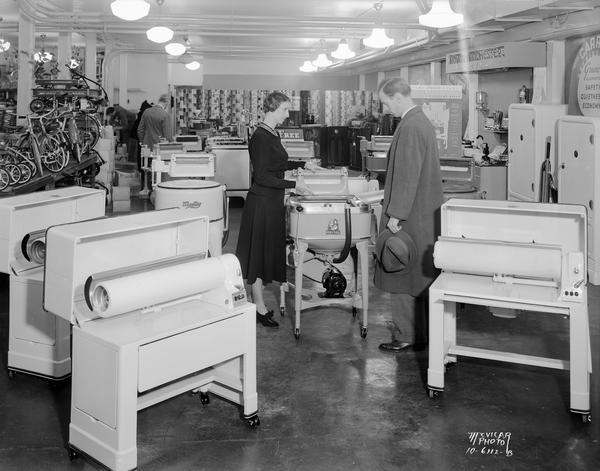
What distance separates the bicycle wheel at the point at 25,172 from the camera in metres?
7.78

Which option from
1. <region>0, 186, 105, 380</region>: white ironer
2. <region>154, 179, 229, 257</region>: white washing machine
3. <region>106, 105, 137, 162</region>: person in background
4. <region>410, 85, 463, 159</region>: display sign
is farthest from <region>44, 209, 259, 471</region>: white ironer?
<region>106, 105, 137, 162</region>: person in background

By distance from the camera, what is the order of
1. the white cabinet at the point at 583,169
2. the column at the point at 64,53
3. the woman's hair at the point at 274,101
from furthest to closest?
the column at the point at 64,53
the white cabinet at the point at 583,169
the woman's hair at the point at 274,101

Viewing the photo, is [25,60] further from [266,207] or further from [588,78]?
[588,78]

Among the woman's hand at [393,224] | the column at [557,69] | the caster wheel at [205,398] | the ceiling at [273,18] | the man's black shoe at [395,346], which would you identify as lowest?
the caster wheel at [205,398]

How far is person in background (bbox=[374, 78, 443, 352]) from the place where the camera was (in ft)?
14.1

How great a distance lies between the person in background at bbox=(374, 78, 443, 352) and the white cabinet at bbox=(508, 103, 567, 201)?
343 cm

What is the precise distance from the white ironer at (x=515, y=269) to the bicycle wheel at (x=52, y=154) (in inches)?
241

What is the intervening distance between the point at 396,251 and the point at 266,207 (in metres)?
1.10

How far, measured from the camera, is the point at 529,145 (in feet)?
25.6

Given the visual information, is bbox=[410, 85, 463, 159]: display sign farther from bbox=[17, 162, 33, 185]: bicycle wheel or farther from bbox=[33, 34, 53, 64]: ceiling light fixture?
bbox=[33, 34, 53, 64]: ceiling light fixture

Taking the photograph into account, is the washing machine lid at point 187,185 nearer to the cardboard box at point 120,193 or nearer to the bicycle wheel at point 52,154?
the bicycle wheel at point 52,154

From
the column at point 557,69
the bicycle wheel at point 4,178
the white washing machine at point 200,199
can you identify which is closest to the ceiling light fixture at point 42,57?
the bicycle wheel at point 4,178

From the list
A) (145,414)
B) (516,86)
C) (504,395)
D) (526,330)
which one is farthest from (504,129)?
(145,414)

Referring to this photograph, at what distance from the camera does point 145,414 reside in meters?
3.65
